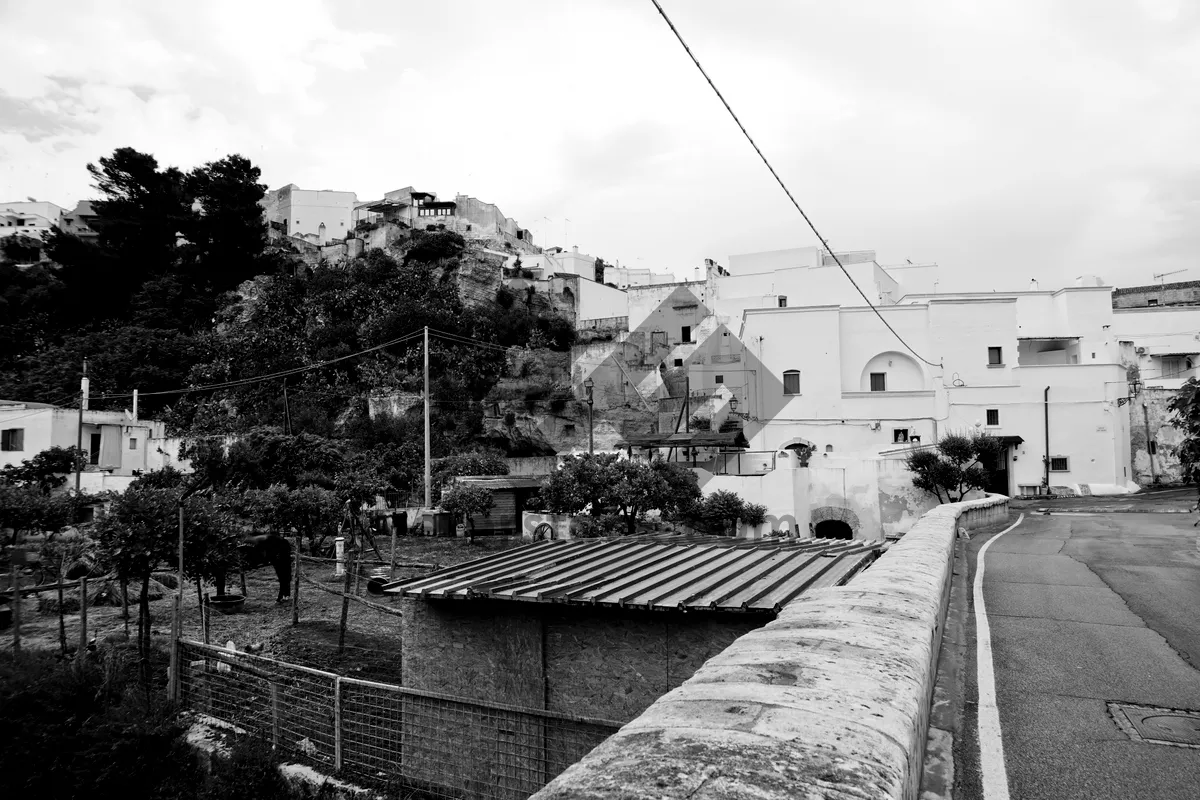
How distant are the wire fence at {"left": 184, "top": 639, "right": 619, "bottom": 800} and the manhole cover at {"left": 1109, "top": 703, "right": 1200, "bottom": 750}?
3397 mm

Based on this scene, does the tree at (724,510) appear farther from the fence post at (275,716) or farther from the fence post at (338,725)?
the fence post at (338,725)

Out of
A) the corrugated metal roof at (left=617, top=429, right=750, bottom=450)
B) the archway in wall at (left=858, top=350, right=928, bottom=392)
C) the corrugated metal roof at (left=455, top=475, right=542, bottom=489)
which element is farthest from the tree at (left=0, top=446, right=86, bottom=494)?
the archway in wall at (left=858, top=350, right=928, bottom=392)

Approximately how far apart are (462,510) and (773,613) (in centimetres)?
2275

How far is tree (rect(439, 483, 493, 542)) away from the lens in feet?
89.8

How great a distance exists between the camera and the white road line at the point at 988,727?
323cm

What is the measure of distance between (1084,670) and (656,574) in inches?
149

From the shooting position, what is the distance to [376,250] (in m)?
62.3

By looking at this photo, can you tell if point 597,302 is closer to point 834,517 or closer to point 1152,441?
point 834,517

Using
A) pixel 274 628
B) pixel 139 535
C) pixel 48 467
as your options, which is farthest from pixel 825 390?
pixel 48 467

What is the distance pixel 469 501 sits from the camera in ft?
89.7

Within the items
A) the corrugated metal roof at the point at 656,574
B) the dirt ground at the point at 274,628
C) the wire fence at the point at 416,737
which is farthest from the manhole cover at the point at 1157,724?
the dirt ground at the point at 274,628

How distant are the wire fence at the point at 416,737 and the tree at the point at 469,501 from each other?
19.2 metres

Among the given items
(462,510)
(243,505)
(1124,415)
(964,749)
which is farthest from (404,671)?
(1124,415)

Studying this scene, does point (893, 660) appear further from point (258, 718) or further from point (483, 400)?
point (483, 400)
